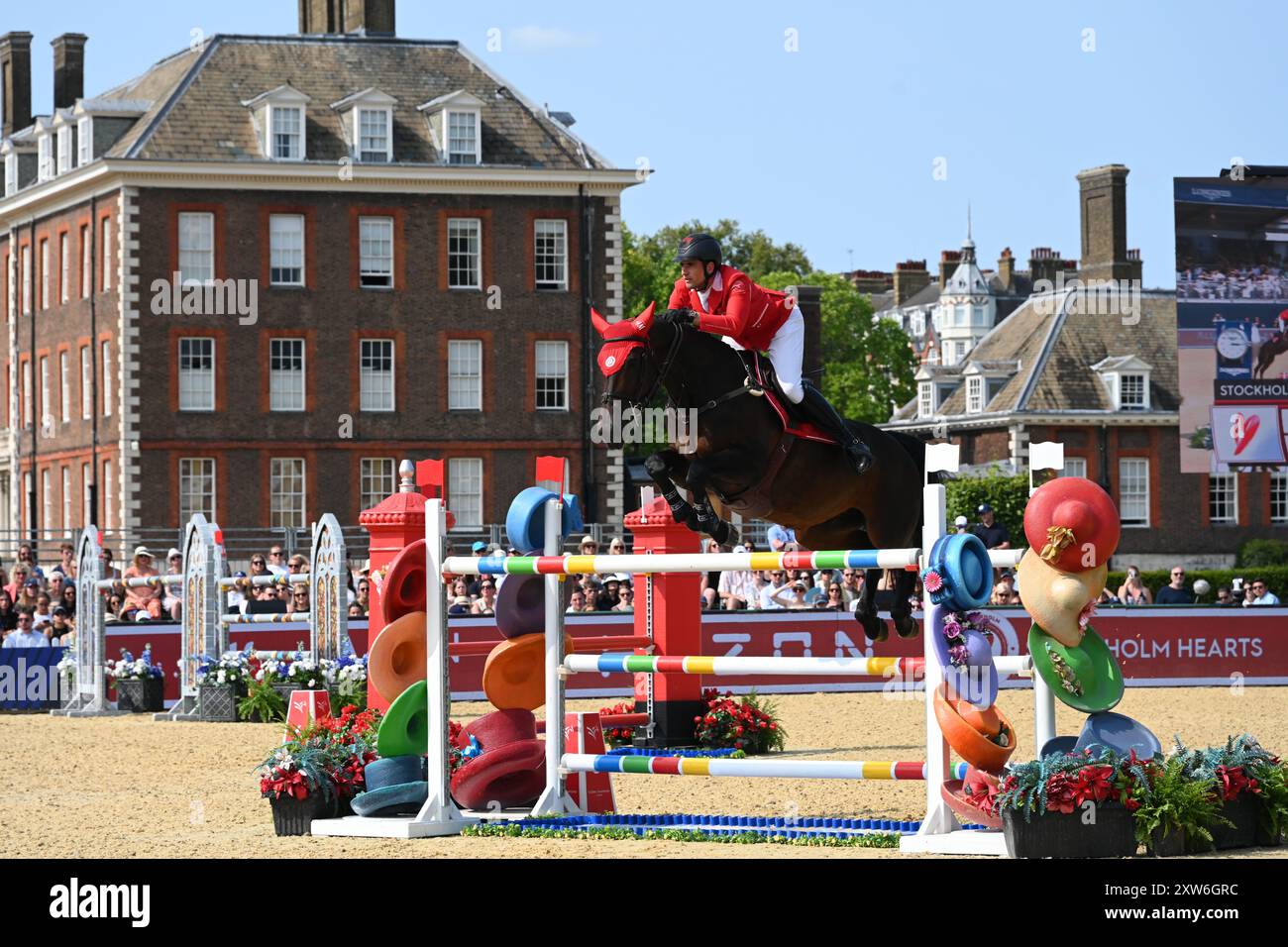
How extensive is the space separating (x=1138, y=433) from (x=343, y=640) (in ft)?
131

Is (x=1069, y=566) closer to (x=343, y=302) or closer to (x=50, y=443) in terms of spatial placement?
(x=343, y=302)

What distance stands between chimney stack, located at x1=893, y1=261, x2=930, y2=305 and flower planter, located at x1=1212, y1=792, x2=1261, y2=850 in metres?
103

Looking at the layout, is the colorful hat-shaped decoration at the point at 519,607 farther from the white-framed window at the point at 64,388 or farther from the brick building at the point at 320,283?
the white-framed window at the point at 64,388

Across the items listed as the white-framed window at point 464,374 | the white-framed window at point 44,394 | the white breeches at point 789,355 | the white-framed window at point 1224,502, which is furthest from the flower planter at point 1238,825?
the white-framed window at point 1224,502

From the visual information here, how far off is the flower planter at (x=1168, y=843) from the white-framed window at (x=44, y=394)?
45725mm

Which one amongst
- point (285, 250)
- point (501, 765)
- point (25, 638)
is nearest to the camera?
point (501, 765)

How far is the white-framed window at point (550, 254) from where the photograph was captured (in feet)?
163

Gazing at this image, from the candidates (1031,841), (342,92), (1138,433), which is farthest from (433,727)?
(1138,433)

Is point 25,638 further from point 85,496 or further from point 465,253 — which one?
point 465,253

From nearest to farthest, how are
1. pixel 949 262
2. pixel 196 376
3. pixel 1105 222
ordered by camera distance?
1. pixel 196 376
2. pixel 1105 222
3. pixel 949 262

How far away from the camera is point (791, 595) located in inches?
1019

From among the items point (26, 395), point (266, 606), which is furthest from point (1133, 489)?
point (266, 606)

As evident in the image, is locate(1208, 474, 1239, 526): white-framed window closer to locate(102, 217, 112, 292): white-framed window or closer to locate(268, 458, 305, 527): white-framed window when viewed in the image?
locate(268, 458, 305, 527): white-framed window

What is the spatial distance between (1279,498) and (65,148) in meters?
33.4
